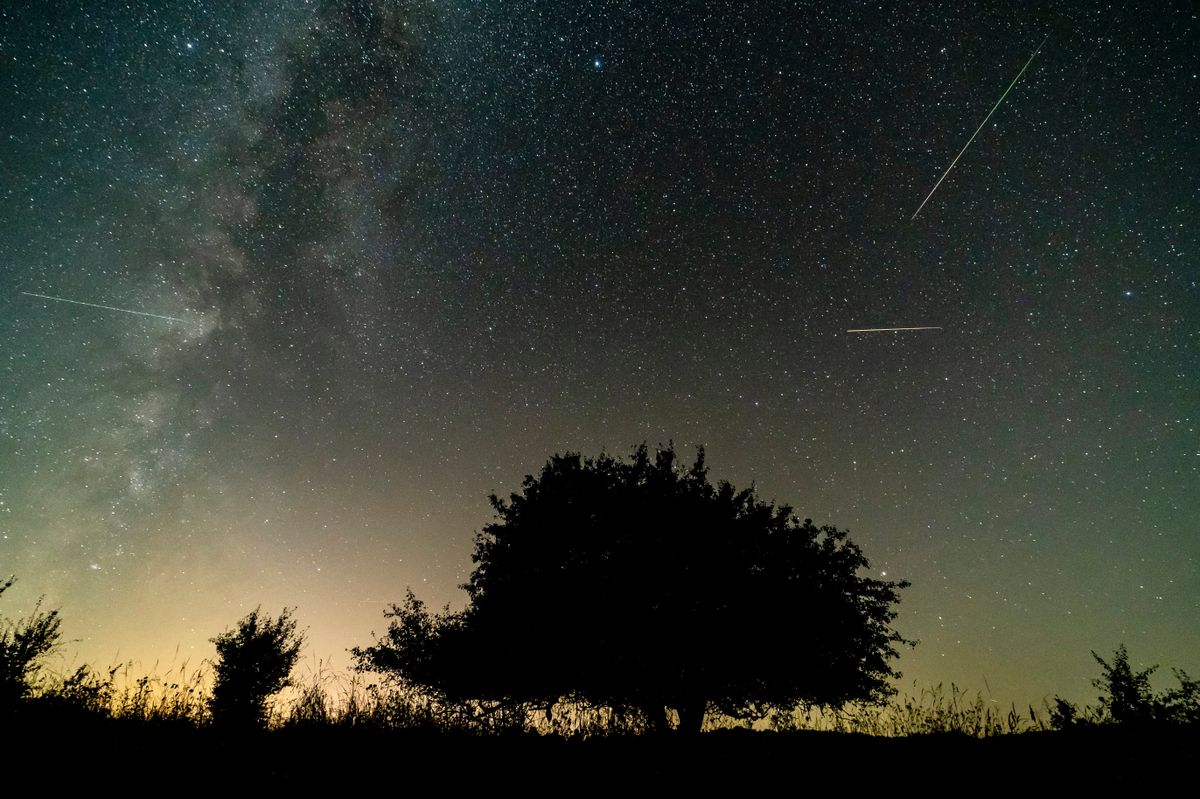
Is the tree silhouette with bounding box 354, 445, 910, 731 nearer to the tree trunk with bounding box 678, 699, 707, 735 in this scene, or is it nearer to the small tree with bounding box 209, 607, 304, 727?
the tree trunk with bounding box 678, 699, 707, 735

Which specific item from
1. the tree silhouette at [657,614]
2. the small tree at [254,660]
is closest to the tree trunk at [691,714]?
the tree silhouette at [657,614]

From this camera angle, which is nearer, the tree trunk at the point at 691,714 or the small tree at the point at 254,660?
the tree trunk at the point at 691,714

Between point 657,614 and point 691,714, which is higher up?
point 657,614

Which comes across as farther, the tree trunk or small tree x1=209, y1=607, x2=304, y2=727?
small tree x1=209, y1=607, x2=304, y2=727

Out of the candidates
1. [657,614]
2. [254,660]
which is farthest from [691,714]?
[254,660]

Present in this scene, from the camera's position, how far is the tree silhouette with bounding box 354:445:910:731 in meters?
12.2

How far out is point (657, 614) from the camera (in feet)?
40.6

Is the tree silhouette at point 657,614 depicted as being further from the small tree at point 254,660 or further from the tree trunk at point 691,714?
the small tree at point 254,660

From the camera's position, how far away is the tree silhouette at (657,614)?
12.2 m

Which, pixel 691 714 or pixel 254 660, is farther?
pixel 254 660

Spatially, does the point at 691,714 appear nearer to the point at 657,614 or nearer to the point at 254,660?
the point at 657,614

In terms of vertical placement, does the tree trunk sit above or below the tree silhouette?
below

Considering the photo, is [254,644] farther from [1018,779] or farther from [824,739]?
[1018,779]

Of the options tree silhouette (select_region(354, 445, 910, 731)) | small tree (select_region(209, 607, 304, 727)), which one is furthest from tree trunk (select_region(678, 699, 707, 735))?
small tree (select_region(209, 607, 304, 727))
